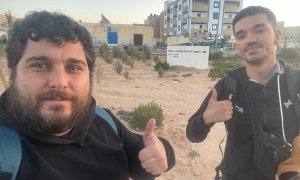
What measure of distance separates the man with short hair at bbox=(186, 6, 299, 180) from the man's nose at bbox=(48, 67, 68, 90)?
114 cm

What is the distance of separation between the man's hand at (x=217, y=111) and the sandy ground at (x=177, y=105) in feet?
6.44

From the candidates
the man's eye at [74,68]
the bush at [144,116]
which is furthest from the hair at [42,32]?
the bush at [144,116]

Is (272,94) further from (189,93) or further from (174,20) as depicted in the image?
(174,20)

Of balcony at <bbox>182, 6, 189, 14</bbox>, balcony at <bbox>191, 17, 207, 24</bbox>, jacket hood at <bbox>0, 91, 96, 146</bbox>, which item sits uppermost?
balcony at <bbox>182, 6, 189, 14</bbox>

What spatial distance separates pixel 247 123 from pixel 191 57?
14001mm

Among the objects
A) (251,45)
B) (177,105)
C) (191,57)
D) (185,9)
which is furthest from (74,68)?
(185,9)

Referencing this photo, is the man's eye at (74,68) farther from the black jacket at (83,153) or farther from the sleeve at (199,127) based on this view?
the sleeve at (199,127)

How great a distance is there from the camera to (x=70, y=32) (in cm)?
156

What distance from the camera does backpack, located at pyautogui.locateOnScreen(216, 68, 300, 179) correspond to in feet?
6.14

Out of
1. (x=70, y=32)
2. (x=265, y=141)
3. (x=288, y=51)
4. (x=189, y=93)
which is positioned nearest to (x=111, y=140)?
(x=70, y=32)

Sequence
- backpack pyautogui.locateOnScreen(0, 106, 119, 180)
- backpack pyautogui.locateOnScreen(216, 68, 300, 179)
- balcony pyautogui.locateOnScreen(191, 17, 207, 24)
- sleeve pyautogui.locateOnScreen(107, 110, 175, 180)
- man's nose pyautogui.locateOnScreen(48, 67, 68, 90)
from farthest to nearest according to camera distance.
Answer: balcony pyautogui.locateOnScreen(191, 17, 207, 24) → backpack pyautogui.locateOnScreen(216, 68, 300, 179) → sleeve pyautogui.locateOnScreen(107, 110, 175, 180) → man's nose pyautogui.locateOnScreen(48, 67, 68, 90) → backpack pyautogui.locateOnScreen(0, 106, 119, 180)

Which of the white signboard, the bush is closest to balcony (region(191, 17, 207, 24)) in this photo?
the white signboard

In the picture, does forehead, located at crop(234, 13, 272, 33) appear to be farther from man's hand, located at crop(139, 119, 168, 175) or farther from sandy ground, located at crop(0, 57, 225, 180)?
sandy ground, located at crop(0, 57, 225, 180)

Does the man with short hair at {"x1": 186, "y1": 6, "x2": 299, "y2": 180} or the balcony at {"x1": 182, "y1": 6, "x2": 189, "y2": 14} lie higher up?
the balcony at {"x1": 182, "y1": 6, "x2": 189, "y2": 14}
